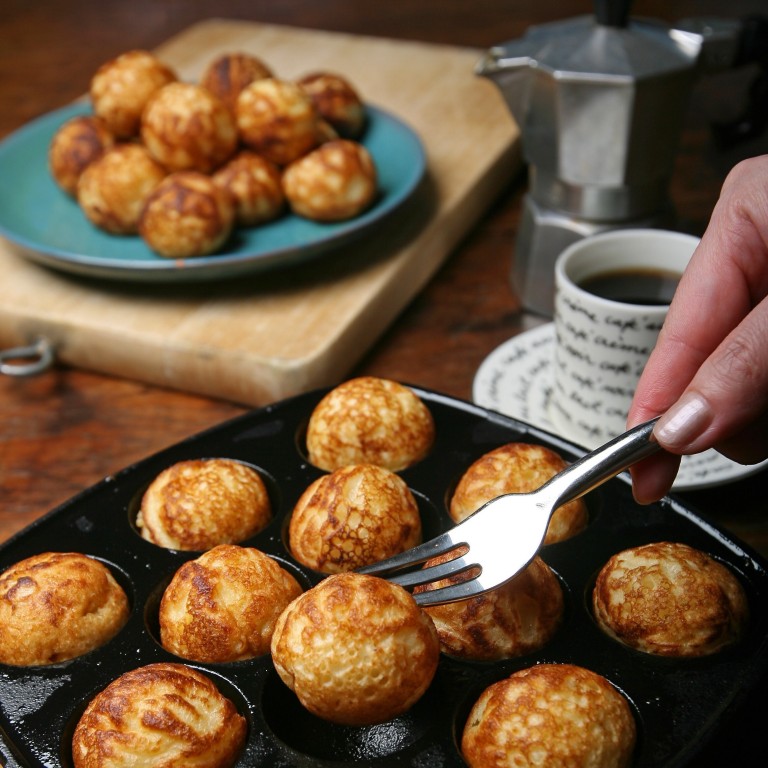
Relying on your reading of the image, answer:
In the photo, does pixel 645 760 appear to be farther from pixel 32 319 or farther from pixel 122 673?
pixel 32 319

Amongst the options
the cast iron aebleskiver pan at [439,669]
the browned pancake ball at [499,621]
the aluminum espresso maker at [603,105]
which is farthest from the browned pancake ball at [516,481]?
the aluminum espresso maker at [603,105]

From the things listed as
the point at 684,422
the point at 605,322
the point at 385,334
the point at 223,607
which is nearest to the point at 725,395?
the point at 684,422

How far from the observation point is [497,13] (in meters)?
3.40

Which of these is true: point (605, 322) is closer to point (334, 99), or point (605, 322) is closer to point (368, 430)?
point (368, 430)

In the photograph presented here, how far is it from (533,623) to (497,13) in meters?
2.79

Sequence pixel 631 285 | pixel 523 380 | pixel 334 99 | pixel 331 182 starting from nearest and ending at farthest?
1. pixel 631 285
2. pixel 523 380
3. pixel 331 182
4. pixel 334 99

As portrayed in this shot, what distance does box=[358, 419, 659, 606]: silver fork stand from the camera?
39.1 inches

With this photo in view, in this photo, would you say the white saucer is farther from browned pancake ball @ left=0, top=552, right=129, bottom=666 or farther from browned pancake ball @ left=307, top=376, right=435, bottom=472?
browned pancake ball @ left=0, top=552, right=129, bottom=666

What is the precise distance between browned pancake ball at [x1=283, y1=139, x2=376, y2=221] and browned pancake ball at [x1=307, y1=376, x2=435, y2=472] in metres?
0.69

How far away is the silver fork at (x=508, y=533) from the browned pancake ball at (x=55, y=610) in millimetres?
317

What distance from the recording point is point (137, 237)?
6.51 feet

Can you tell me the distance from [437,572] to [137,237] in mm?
1211

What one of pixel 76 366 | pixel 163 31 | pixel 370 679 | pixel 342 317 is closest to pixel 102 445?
pixel 76 366

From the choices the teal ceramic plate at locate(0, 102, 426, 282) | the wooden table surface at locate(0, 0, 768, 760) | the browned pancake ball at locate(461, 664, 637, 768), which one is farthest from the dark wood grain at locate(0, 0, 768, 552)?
the browned pancake ball at locate(461, 664, 637, 768)
